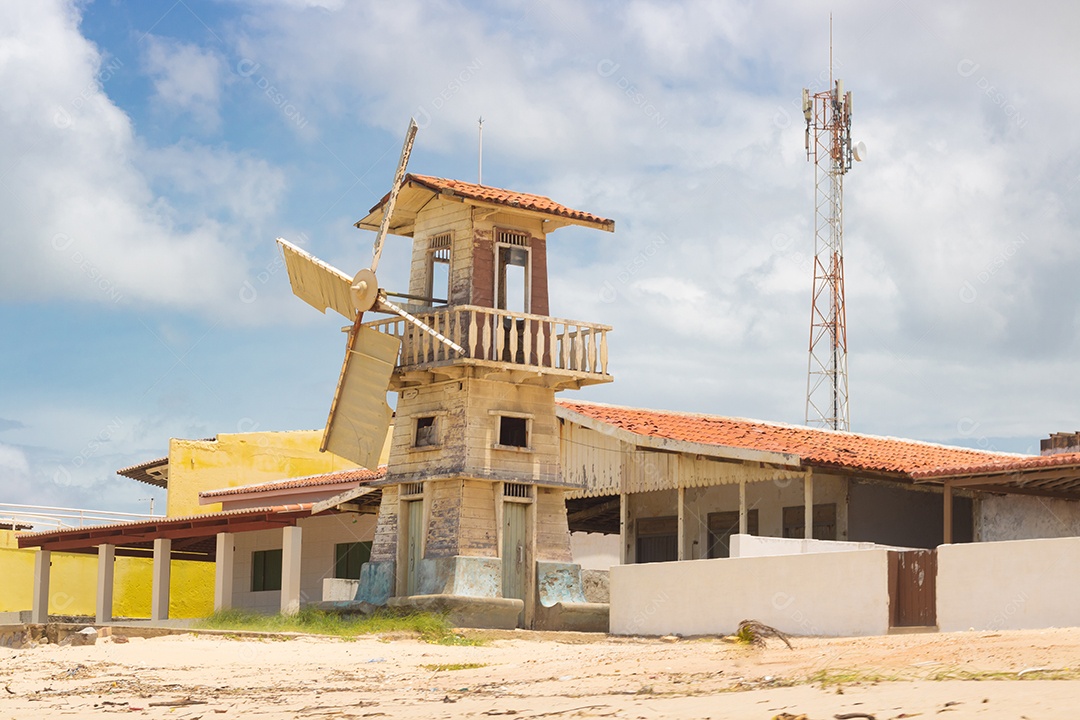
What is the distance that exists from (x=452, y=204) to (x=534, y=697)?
13600 mm

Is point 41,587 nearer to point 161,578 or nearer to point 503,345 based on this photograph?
point 161,578

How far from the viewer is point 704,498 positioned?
94.2ft

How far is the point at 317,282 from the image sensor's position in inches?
1046

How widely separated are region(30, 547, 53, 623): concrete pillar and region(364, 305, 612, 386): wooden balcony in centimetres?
1357

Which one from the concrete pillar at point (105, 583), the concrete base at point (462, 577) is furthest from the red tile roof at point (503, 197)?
the concrete pillar at point (105, 583)

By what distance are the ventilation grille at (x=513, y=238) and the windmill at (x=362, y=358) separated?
1989 millimetres

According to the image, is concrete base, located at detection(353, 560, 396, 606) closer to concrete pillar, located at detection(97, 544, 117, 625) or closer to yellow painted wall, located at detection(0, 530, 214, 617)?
concrete pillar, located at detection(97, 544, 117, 625)

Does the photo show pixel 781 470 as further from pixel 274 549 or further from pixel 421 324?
pixel 274 549

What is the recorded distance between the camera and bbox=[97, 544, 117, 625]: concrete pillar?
32.2 m

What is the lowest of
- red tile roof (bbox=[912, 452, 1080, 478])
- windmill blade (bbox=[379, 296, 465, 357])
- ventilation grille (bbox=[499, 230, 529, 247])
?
red tile roof (bbox=[912, 452, 1080, 478])

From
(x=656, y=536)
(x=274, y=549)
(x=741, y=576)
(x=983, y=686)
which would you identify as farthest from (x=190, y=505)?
(x=983, y=686)

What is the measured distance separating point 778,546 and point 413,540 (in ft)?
21.4

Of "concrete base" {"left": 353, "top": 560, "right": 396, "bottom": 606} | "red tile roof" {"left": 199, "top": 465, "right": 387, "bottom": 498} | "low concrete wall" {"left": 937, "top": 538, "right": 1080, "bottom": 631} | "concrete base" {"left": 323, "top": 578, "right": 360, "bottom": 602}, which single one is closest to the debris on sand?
"low concrete wall" {"left": 937, "top": 538, "right": 1080, "bottom": 631}

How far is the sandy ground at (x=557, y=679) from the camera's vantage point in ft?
34.7
